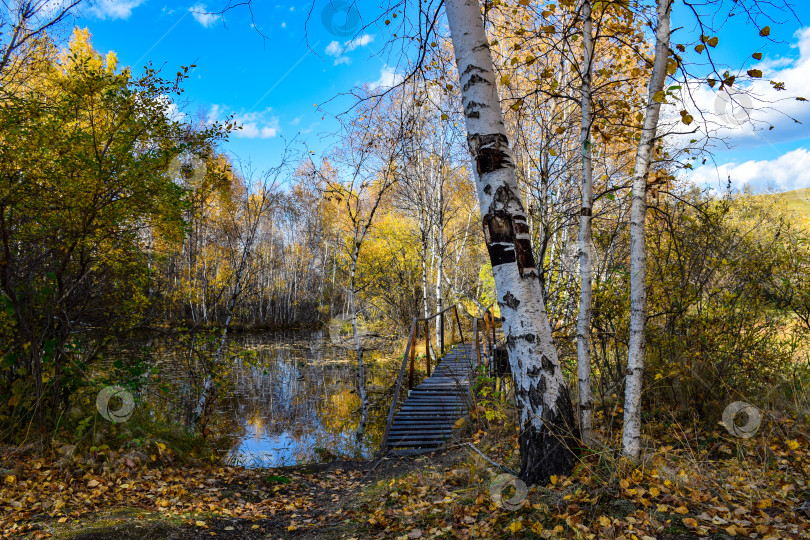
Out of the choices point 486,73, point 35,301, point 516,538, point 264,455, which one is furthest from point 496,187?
point 264,455

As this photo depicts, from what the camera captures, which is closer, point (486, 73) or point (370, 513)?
point (486, 73)

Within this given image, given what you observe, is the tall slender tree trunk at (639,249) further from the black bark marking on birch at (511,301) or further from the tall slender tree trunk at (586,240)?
the black bark marking on birch at (511,301)

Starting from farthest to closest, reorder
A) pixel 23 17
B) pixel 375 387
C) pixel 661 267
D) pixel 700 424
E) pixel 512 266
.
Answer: pixel 375 387 < pixel 23 17 < pixel 661 267 < pixel 700 424 < pixel 512 266

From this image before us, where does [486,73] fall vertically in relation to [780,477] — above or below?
above

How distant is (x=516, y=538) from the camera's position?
2.34 m

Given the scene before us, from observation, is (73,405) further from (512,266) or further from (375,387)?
(375,387)

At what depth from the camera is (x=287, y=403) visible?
10062 millimetres

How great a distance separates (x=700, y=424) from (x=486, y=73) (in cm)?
388

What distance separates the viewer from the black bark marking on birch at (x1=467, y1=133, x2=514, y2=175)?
2.79 meters

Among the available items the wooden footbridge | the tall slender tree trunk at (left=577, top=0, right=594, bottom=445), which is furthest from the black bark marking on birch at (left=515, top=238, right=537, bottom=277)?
the wooden footbridge

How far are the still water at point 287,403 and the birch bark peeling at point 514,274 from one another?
15.6ft

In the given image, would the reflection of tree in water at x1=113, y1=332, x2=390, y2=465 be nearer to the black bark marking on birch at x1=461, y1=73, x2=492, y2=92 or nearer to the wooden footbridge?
the wooden footbridge

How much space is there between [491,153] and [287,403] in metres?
9.00

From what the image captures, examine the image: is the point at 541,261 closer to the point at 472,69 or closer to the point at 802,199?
the point at 472,69
